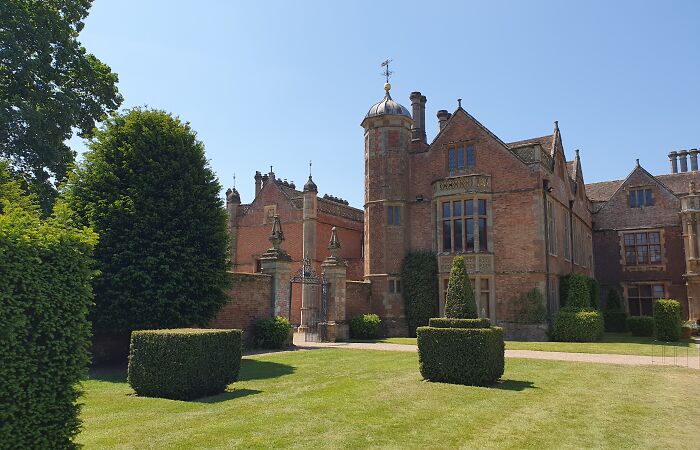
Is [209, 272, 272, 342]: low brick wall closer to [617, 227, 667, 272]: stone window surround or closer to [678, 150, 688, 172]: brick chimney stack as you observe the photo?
[617, 227, 667, 272]: stone window surround

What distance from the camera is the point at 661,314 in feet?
80.3

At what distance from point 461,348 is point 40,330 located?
348 inches

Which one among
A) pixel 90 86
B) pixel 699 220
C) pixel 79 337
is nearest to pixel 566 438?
pixel 79 337

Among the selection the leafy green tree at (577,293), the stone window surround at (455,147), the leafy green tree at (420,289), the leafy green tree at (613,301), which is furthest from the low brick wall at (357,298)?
the leafy green tree at (613,301)

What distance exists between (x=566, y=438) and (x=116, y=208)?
504 inches

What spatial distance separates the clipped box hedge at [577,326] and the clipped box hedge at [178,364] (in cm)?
1853

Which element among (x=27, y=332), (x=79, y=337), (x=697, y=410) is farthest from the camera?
(x=697, y=410)

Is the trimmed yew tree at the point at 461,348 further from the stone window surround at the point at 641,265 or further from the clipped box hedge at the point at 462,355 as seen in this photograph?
the stone window surround at the point at 641,265

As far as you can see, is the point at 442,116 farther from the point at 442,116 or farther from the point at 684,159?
the point at 684,159

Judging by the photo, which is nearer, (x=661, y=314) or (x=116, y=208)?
(x=116, y=208)

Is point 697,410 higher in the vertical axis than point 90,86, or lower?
lower

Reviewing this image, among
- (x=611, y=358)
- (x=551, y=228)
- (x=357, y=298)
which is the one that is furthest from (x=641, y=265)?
(x=611, y=358)

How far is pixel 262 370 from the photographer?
14.0m

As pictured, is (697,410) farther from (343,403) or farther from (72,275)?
(72,275)
